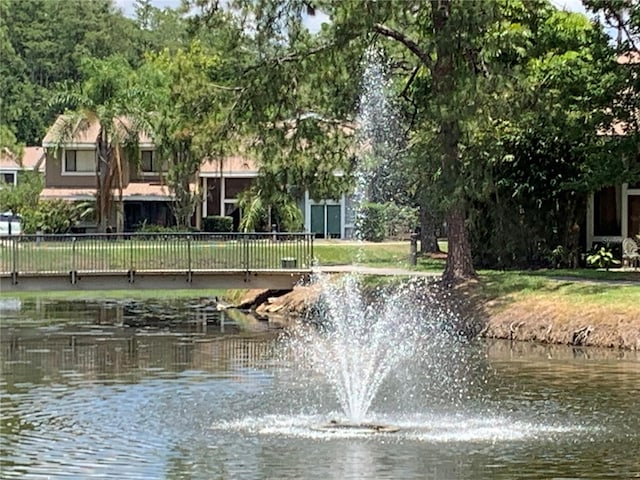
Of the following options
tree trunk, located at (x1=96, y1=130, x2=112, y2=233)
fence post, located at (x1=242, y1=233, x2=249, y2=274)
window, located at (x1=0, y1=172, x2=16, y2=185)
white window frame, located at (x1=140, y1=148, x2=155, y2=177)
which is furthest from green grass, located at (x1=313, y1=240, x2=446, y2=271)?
window, located at (x1=0, y1=172, x2=16, y2=185)

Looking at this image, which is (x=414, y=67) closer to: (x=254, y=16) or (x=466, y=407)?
(x=254, y=16)

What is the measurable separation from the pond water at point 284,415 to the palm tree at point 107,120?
94.9ft

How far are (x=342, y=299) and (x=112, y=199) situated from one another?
88.5 ft

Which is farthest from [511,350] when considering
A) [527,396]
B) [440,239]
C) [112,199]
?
[112,199]

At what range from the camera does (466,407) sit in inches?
722

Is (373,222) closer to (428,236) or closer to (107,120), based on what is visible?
(428,236)

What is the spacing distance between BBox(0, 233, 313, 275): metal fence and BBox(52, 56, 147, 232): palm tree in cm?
2271

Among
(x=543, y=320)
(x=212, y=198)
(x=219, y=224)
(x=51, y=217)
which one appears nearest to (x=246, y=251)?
(x=543, y=320)

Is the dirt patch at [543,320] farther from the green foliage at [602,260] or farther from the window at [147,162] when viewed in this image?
the window at [147,162]

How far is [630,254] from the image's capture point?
36.2 meters

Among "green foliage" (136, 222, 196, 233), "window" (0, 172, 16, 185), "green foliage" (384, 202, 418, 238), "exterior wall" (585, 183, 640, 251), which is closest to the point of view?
"exterior wall" (585, 183, 640, 251)

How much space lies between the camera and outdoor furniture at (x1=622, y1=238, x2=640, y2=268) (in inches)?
1421

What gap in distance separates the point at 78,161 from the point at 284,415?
46.3 meters

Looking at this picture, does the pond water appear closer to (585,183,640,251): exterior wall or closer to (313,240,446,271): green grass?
(313,240,446,271): green grass
